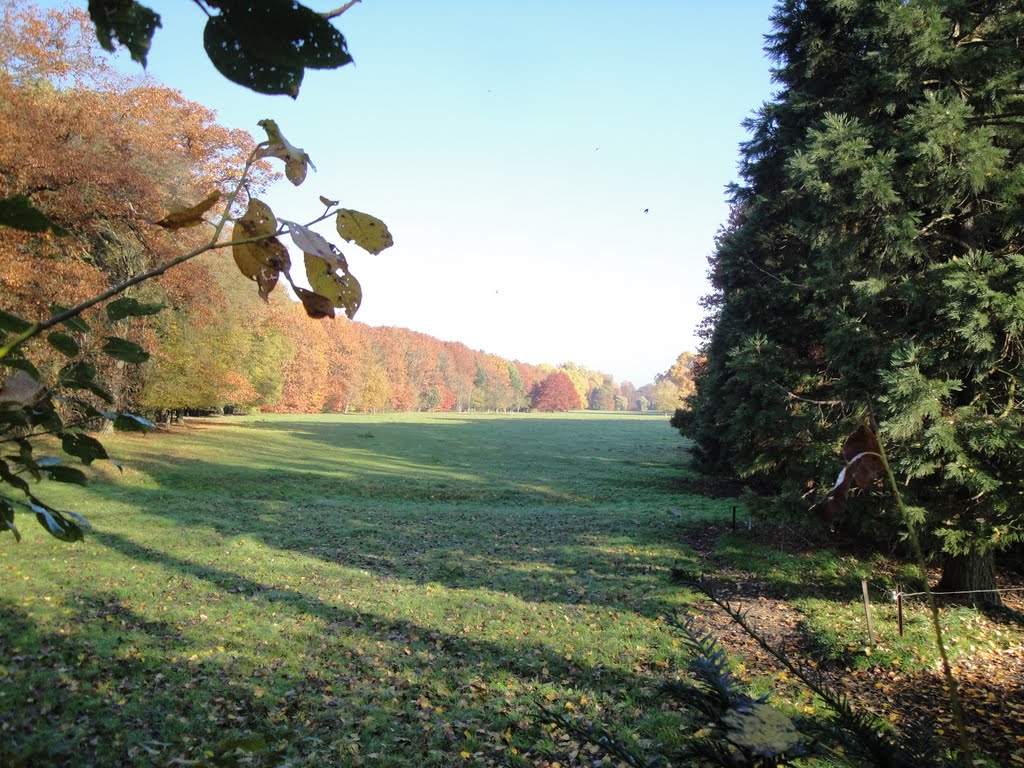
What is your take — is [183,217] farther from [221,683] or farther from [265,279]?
A: [221,683]

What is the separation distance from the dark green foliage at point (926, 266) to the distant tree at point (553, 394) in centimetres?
9829

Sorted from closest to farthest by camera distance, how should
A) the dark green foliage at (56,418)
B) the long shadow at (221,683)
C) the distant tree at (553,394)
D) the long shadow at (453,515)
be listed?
1. the dark green foliage at (56,418)
2. the long shadow at (221,683)
3. the long shadow at (453,515)
4. the distant tree at (553,394)

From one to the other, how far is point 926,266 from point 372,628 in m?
8.69

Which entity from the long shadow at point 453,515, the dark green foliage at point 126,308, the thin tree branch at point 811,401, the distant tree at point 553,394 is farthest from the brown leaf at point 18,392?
the distant tree at point 553,394

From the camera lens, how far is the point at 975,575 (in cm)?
802

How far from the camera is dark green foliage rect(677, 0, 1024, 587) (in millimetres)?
6797

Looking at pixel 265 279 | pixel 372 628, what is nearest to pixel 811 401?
pixel 372 628

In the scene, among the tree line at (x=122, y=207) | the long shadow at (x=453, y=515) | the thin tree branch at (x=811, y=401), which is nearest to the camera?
the thin tree branch at (x=811, y=401)

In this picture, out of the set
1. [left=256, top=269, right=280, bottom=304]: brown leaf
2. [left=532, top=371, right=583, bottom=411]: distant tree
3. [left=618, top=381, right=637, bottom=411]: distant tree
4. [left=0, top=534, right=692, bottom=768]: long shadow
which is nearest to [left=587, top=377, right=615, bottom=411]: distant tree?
[left=618, top=381, right=637, bottom=411]: distant tree

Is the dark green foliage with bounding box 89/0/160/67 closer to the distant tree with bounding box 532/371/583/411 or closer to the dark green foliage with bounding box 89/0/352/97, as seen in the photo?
the dark green foliage with bounding box 89/0/352/97

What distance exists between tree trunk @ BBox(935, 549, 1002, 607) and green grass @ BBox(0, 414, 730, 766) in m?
3.62

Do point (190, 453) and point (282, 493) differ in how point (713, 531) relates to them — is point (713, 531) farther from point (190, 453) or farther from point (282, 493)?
point (190, 453)

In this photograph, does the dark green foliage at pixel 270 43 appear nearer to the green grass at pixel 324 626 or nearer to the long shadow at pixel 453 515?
the green grass at pixel 324 626

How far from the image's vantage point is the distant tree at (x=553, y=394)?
355 ft
